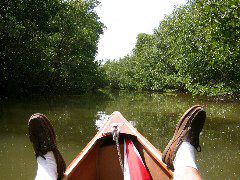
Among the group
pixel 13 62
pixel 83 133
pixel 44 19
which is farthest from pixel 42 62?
pixel 83 133

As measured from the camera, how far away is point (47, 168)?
2.47 m

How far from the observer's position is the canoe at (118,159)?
285 cm

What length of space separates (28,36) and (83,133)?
35.3 ft

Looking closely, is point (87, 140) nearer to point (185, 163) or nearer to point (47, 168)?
point (47, 168)

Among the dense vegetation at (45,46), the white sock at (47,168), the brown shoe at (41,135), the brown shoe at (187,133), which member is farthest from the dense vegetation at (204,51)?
the dense vegetation at (45,46)

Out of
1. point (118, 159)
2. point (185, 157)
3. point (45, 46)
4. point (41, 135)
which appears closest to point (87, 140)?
point (118, 159)

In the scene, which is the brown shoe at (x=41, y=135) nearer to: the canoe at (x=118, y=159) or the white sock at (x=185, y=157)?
the canoe at (x=118, y=159)

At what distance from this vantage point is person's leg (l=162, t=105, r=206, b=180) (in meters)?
2.48

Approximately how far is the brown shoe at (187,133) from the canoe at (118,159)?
13cm

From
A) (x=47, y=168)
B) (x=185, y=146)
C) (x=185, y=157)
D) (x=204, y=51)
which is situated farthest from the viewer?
(x=204, y=51)

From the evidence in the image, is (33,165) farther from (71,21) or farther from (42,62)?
(71,21)

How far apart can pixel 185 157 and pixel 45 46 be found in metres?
16.0

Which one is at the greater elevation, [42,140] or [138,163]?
[42,140]

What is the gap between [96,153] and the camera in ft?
11.3
